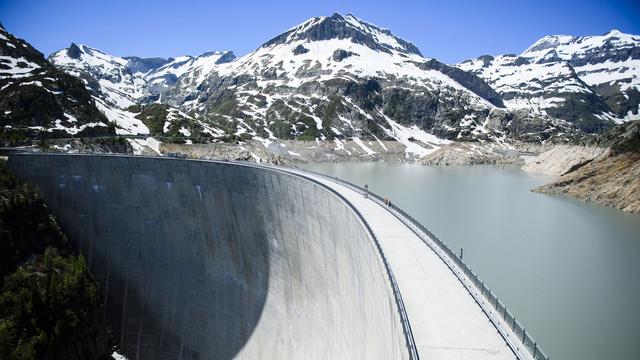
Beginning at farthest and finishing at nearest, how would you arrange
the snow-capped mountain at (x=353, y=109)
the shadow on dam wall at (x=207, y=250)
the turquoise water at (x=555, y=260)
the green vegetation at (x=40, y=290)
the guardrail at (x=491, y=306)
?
the snow-capped mountain at (x=353, y=109)
the green vegetation at (x=40, y=290)
the shadow on dam wall at (x=207, y=250)
the turquoise water at (x=555, y=260)
the guardrail at (x=491, y=306)

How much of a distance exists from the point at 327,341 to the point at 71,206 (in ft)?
86.9

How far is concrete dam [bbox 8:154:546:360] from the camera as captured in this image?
1377cm

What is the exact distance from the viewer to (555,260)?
32406mm

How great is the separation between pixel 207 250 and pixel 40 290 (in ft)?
36.1

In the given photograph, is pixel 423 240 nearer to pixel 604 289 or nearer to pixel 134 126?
pixel 604 289

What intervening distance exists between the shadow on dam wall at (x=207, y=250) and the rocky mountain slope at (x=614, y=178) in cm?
4101

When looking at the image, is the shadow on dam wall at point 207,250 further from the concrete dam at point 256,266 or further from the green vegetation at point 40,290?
the green vegetation at point 40,290

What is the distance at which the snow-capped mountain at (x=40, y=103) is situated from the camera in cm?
6116

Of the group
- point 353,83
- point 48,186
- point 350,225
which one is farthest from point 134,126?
point 353,83

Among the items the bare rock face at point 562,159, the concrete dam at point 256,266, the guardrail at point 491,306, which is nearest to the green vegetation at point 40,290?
the concrete dam at point 256,266

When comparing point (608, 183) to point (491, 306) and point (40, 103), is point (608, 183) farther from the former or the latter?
point (40, 103)

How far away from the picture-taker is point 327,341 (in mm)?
21703

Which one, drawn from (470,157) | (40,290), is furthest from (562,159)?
(40,290)

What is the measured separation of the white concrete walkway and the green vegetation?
70.5ft
